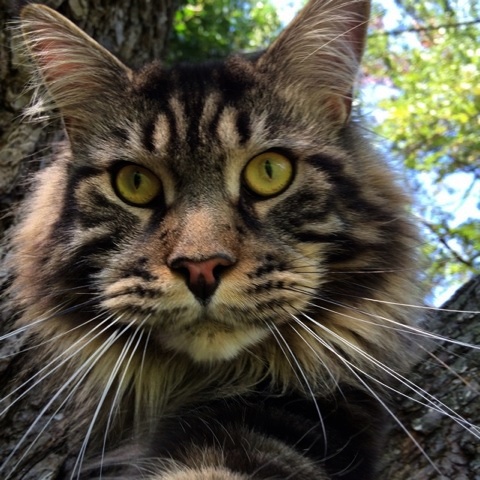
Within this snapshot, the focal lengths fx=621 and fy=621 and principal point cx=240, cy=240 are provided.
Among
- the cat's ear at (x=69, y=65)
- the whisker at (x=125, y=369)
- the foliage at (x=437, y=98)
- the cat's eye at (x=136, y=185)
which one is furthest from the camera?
Answer: the foliage at (x=437, y=98)

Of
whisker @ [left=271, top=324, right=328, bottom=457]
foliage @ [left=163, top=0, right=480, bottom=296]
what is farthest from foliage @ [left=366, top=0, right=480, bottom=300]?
whisker @ [left=271, top=324, right=328, bottom=457]

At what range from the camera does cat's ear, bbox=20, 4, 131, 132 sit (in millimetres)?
1526

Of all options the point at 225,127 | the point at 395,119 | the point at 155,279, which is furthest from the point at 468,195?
the point at 155,279

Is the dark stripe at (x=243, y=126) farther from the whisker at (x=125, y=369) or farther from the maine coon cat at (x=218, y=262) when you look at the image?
the whisker at (x=125, y=369)

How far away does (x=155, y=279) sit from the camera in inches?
48.2

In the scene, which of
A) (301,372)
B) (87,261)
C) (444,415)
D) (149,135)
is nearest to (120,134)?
(149,135)

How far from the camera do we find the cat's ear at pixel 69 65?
1.53 meters

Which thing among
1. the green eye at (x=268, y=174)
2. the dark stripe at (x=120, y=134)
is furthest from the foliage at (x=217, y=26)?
the green eye at (x=268, y=174)

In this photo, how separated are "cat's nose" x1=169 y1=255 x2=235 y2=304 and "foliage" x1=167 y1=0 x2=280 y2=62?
3.91 metres

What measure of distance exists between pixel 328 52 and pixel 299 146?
318 millimetres

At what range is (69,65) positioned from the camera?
62.6 inches

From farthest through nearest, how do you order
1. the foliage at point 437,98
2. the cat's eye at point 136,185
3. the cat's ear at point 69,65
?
the foliage at point 437,98, the cat's ear at point 69,65, the cat's eye at point 136,185

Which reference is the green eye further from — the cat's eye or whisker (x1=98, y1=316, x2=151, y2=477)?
whisker (x1=98, y1=316, x2=151, y2=477)

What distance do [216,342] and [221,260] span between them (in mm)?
190
